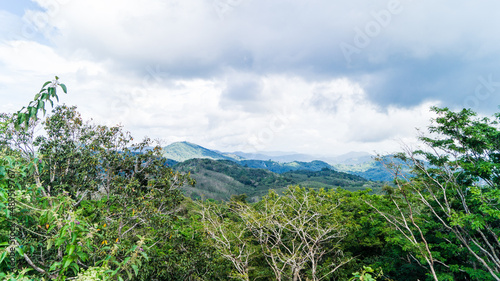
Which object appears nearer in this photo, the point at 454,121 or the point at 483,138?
→ the point at 483,138

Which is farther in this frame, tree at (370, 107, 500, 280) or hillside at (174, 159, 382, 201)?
hillside at (174, 159, 382, 201)

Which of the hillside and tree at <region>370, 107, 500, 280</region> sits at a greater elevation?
tree at <region>370, 107, 500, 280</region>

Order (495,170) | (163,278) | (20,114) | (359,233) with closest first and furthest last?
(20,114) → (163,278) → (495,170) → (359,233)

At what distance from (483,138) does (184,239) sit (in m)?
15.7

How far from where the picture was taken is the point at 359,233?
18609mm

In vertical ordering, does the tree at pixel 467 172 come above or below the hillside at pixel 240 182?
above

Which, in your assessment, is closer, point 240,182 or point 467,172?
point 467,172

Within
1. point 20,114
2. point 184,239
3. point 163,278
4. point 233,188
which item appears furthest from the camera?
point 233,188

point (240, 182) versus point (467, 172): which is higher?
point (467, 172)

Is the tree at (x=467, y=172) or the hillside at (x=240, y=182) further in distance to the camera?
the hillside at (x=240, y=182)

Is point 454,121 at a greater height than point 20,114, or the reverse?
point 454,121

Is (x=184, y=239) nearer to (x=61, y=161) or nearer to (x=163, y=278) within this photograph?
(x=163, y=278)

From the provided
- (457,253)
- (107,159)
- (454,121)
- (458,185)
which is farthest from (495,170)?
(107,159)

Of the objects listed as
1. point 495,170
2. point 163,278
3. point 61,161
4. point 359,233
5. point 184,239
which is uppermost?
point 61,161
